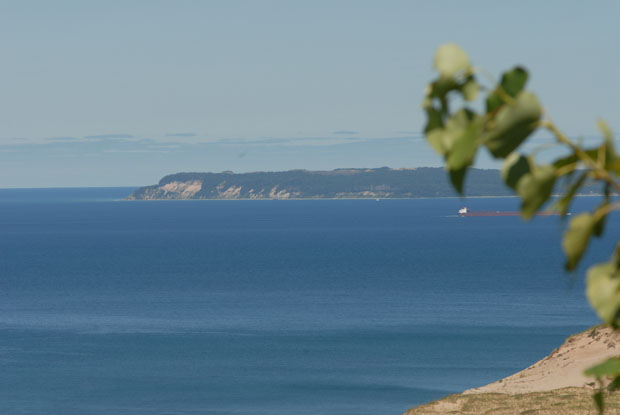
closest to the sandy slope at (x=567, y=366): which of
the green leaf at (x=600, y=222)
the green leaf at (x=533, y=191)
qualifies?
the green leaf at (x=600, y=222)

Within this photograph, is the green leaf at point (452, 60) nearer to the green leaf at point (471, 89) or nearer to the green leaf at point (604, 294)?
the green leaf at point (471, 89)

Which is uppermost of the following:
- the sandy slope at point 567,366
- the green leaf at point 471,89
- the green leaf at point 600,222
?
the green leaf at point 471,89

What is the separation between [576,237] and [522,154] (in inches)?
8.1

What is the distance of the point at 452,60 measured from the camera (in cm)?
193

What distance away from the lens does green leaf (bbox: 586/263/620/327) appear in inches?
73.7

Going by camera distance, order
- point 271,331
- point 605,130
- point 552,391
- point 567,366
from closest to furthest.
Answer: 1. point 605,130
2. point 552,391
3. point 567,366
4. point 271,331

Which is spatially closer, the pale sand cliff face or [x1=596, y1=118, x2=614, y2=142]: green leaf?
[x1=596, y1=118, x2=614, y2=142]: green leaf

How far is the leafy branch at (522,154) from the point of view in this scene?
185cm

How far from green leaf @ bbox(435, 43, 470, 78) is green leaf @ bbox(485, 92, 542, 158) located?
5.1 inches

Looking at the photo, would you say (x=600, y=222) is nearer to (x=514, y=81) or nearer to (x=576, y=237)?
(x=576, y=237)

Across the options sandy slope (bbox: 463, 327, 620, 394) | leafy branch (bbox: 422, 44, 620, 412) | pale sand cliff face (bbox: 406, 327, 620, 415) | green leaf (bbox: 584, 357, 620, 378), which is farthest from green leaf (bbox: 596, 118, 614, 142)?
sandy slope (bbox: 463, 327, 620, 394)

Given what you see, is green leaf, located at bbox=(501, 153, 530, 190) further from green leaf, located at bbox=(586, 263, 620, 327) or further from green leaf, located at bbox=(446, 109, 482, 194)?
green leaf, located at bbox=(586, 263, 620, 327)

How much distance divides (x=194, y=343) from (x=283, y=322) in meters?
11.8

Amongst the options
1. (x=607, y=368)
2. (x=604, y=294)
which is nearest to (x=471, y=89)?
(x=604, y=294)
